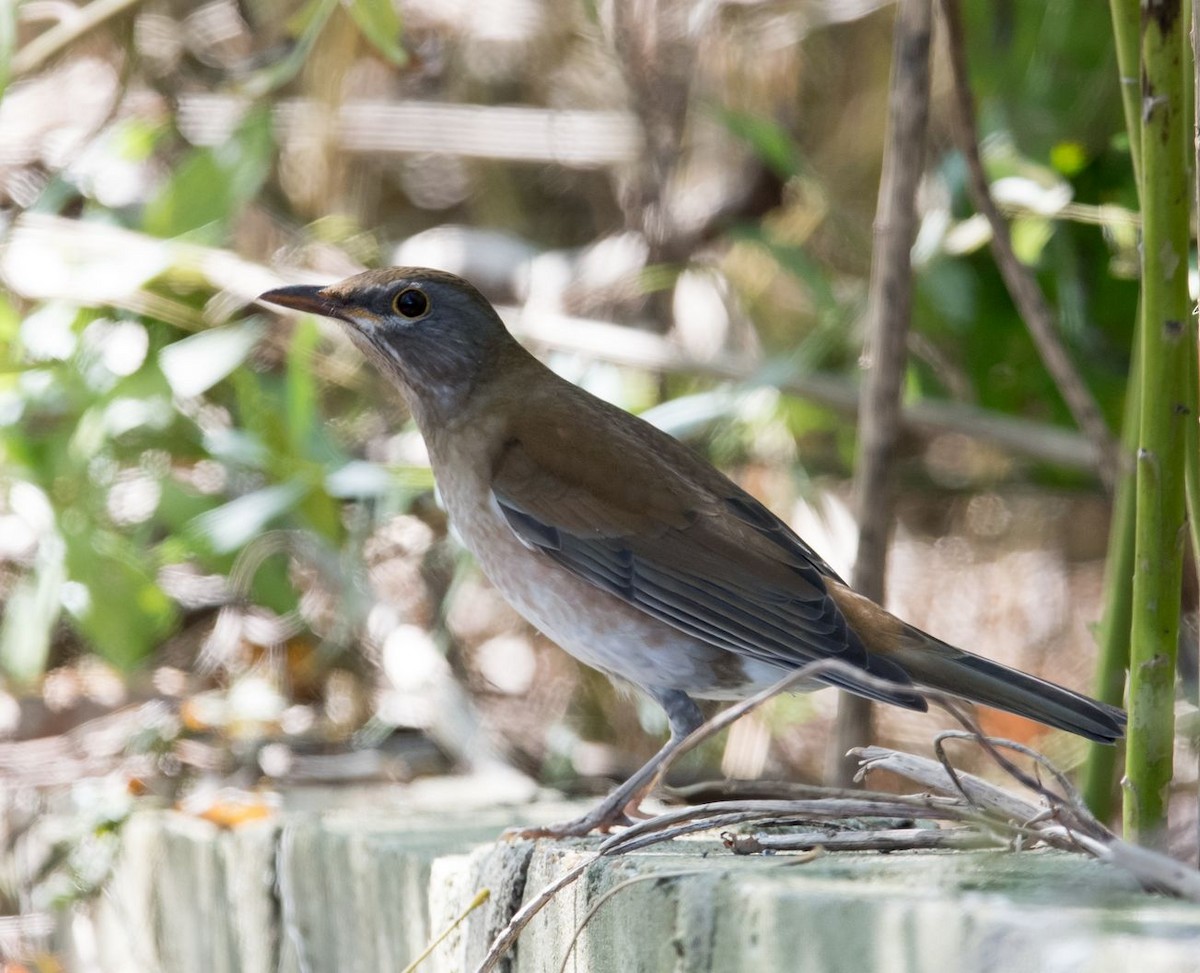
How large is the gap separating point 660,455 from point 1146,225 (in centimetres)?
135

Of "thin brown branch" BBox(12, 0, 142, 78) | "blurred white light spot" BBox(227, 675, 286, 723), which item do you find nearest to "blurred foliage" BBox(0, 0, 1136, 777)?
"thin brown branch" BBox(12, 0, 142, 78)

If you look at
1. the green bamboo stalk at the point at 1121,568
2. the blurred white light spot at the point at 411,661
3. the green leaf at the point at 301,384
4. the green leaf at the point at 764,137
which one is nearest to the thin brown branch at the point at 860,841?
the green bamboo stalk at the point at 1121,568

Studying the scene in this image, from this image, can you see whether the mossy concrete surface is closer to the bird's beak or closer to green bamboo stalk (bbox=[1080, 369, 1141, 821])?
green bamboo stalk (bbox=[1080, 369, 1141, 821])

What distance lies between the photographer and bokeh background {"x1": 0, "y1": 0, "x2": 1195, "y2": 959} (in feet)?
15.5

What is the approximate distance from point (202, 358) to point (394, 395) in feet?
3.23

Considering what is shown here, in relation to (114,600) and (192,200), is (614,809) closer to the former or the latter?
(114,600)

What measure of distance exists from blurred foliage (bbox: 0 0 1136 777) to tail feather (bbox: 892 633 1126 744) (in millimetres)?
1452

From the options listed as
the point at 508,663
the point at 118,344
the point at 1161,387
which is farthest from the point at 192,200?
the point at 1161,387

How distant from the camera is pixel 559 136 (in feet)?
21.0

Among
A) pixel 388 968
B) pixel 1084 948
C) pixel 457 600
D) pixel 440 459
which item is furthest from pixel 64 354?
pixel 1084 948

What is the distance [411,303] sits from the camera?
360cm

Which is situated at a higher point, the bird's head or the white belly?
the bird's head

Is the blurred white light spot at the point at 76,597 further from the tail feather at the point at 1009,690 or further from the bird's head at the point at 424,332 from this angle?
the tail feather at the point at 1009,690

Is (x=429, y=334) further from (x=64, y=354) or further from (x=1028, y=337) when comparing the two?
(x=1028, y=337)
